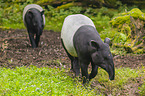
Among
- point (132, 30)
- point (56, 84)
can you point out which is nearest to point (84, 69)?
point (56, 84)

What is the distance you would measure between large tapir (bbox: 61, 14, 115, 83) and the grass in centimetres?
49

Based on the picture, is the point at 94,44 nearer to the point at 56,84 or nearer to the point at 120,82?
the point at 56,84

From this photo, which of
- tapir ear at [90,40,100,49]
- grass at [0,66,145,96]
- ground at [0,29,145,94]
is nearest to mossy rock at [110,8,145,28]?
ground at [0,29,145,94]

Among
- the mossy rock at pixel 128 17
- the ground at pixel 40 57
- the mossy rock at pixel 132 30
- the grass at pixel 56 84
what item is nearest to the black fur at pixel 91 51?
the grass at pixel 56 84

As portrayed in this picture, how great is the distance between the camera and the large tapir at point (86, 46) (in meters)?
5.33

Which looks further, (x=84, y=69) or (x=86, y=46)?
(x=84, y=69)

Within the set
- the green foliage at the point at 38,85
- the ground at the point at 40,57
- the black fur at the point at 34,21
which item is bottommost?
the ground at the point at 40,57

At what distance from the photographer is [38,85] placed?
536cm

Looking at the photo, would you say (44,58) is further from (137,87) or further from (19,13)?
(19,13)

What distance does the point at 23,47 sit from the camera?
11195 mm

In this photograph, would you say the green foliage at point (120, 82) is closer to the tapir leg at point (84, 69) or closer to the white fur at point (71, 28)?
the tapir leg at point (84, 69)

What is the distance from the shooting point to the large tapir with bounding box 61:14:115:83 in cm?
533

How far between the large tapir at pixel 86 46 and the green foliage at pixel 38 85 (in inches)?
22.4

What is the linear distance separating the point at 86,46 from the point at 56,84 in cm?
123
